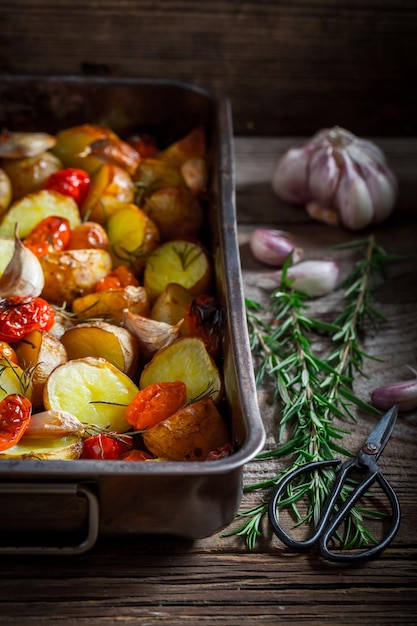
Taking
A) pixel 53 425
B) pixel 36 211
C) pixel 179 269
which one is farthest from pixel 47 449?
pixel 36 211

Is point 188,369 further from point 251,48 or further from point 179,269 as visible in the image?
point 251,48

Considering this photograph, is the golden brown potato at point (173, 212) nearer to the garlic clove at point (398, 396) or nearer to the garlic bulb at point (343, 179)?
the garlic bulb at point (343, 179)

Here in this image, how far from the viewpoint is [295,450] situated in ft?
4.36

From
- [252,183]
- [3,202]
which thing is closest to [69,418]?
[3,202]

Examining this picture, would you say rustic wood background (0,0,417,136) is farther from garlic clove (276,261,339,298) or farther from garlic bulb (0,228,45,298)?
garlic bulb (0,228,45,298)

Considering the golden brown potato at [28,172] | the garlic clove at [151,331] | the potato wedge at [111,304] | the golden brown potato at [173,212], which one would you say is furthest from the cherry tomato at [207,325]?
the golden brown potato at [28,172]

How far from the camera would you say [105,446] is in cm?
118

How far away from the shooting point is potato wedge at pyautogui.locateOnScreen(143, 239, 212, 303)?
1.49 meters

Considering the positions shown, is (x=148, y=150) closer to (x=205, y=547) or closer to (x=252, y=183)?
(x=252, y=183)

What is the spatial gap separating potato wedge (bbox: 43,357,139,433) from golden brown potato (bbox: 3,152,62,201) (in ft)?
2.01

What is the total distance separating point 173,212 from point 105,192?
151 millimetres

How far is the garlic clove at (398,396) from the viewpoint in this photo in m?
1.42

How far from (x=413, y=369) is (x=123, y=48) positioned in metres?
1.22

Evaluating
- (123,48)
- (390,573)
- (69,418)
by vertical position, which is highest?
(123,48)
